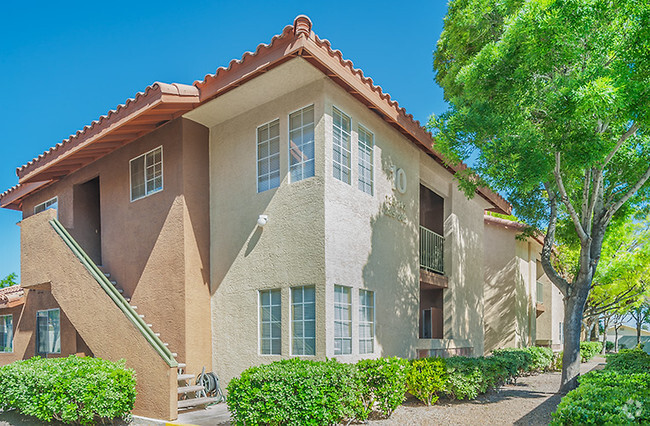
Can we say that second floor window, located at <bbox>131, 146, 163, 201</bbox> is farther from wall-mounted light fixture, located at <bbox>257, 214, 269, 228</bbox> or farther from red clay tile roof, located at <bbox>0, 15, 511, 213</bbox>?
wall-mounted light fixture, located at <bbox>257, 214, 269, 228</bbox>

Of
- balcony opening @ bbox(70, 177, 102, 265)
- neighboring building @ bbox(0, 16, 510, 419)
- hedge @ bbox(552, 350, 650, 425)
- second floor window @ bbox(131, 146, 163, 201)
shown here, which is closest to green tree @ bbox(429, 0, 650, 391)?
neighboring building @ bbox(0, 16, 510, 419)

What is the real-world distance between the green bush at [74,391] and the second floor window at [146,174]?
15.3ft

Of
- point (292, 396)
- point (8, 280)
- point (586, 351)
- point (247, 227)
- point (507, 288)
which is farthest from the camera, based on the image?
point (8, 280)

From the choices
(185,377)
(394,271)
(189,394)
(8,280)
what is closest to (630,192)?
(394,271)

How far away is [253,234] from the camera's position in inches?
446

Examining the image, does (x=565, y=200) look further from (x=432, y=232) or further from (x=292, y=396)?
(x=292, y=396)

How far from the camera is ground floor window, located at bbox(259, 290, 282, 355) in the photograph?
10594 mm

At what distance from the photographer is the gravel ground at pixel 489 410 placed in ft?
31.5

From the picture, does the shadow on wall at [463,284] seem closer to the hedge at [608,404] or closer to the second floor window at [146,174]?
the second floor window at [146,174]

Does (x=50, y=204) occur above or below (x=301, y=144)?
below

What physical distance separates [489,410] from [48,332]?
1312cm

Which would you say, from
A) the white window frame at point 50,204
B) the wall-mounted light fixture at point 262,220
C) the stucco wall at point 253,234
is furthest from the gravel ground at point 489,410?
the white window frame at point 50,204

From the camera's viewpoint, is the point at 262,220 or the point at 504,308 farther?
the point at 504,308

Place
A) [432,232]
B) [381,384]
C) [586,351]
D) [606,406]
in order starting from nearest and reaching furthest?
[606,406]
[381,384]
[432,232]
[586,351]
